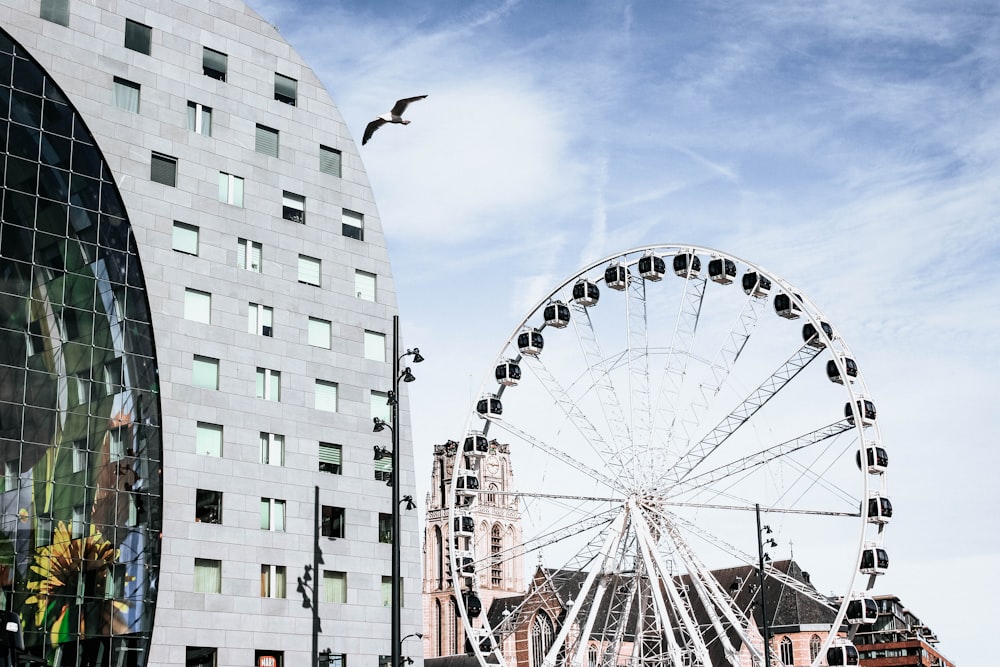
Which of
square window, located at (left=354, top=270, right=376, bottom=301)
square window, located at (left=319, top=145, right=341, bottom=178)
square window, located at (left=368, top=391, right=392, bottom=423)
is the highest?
square window, located at (left=319, top=145, right=341, bottom=178)

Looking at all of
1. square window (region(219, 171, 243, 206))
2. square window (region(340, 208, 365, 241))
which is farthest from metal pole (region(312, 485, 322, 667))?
square window (region(340, 208, 365, 241))

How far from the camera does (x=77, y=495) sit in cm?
5125

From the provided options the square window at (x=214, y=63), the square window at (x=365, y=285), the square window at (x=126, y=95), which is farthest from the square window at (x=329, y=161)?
the square window at (x=126, y=95)

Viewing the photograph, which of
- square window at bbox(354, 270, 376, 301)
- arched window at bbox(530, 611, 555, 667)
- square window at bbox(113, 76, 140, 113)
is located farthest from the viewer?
arched window at bbox(530, 611, 555, 667)

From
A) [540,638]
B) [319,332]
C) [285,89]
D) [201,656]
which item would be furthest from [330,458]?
[540,638]

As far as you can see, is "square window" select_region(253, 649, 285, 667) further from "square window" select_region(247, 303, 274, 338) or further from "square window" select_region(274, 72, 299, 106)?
"square window" select_region(274, 72, 299, 106)

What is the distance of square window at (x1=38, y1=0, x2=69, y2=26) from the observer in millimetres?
53875

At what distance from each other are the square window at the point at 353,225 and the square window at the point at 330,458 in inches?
417

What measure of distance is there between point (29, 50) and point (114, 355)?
12894 millimetres

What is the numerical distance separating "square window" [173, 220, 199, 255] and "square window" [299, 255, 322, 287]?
5.55m

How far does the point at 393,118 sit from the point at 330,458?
16.4 metres

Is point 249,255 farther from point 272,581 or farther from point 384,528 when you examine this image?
point 272,581

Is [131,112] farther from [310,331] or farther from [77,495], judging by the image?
[77,495]

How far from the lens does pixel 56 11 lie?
54.2 meters
